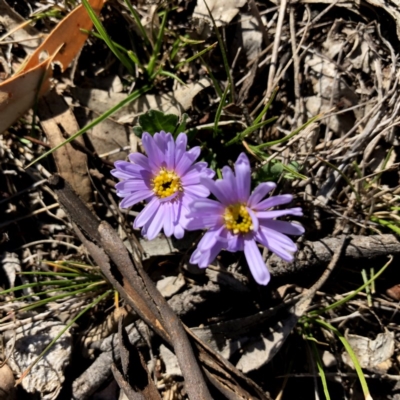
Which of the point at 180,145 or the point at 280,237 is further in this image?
the point at 180,145

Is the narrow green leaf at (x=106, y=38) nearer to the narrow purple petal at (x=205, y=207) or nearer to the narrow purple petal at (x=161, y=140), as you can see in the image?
the narrow purple petal at (x=161, y=140)

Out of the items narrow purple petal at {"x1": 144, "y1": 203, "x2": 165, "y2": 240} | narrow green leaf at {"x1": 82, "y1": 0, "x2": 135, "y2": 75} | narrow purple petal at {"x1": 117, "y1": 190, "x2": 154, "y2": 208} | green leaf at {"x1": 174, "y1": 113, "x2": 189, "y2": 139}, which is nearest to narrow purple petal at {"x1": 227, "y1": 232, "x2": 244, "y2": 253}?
narrow purple petal at {"x1": 144, "y1": 203, "x2": 165, "y2": 240}

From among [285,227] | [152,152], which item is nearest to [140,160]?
[152,152]

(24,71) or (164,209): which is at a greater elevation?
(24,71)

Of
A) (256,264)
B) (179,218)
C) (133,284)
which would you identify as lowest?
(256,264)

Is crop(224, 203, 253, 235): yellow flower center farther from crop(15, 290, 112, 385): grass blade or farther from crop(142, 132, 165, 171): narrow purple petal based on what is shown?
crop(15, 290, 112, 385): grass blade

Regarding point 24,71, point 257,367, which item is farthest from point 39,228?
point 257,367

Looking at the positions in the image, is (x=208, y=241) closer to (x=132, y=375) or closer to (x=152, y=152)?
(x=152, y=152)

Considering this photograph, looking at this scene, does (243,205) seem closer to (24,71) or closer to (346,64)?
(346,64)
